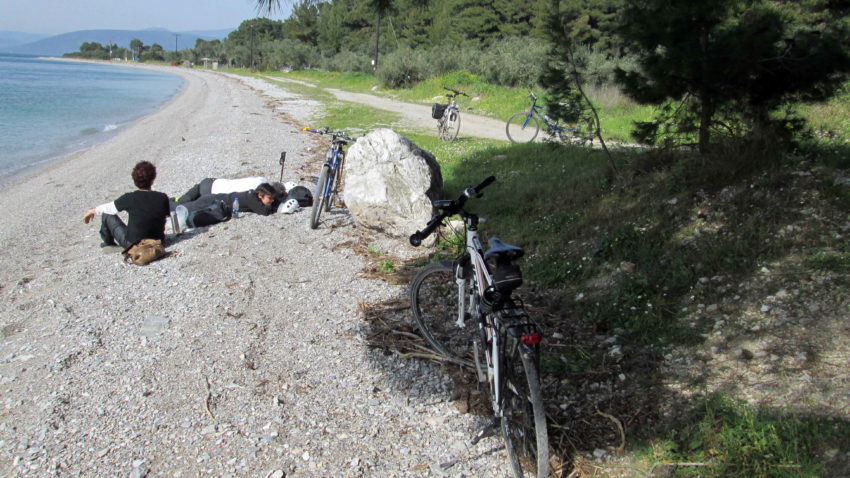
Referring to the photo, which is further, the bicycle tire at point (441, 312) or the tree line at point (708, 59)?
the tree line at point (708, 59)

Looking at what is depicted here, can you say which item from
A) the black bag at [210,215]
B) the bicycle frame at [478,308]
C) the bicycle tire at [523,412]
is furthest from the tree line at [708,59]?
the bicycle tire at [523,412]

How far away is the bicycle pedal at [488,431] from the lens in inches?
136

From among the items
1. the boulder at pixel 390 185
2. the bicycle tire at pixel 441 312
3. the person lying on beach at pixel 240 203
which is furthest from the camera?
the person lying on beach at pixel 240 203

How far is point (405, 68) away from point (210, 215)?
26289mm

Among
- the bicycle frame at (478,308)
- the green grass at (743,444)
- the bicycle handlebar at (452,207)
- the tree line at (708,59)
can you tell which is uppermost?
the tree line at (708,59)

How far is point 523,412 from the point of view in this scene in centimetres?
302

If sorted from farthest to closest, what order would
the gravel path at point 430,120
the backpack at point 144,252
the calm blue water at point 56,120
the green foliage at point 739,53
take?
1. the calm blue water at point 56,120
2. the gravel path at point 430,120
3. the backpack at point 144,252
4. the green foliage at point 739,53

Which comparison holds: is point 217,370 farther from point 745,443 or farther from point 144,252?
point 745,443

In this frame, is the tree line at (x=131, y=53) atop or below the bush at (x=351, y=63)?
below

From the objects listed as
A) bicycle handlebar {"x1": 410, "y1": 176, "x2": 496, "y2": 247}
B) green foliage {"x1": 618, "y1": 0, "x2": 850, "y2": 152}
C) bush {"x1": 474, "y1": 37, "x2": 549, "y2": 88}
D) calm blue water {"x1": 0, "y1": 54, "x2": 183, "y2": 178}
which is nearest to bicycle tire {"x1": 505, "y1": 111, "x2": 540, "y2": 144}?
bush {"x1": 474, "y1": 37, "x2": 549, "y2": 88}

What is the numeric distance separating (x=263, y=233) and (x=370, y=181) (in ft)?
5.35

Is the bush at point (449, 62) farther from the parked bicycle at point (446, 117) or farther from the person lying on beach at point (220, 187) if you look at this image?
the person lying on beach at point (220, 187)

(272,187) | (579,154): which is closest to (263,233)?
(272,187)

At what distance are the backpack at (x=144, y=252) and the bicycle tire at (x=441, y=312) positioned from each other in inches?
142
